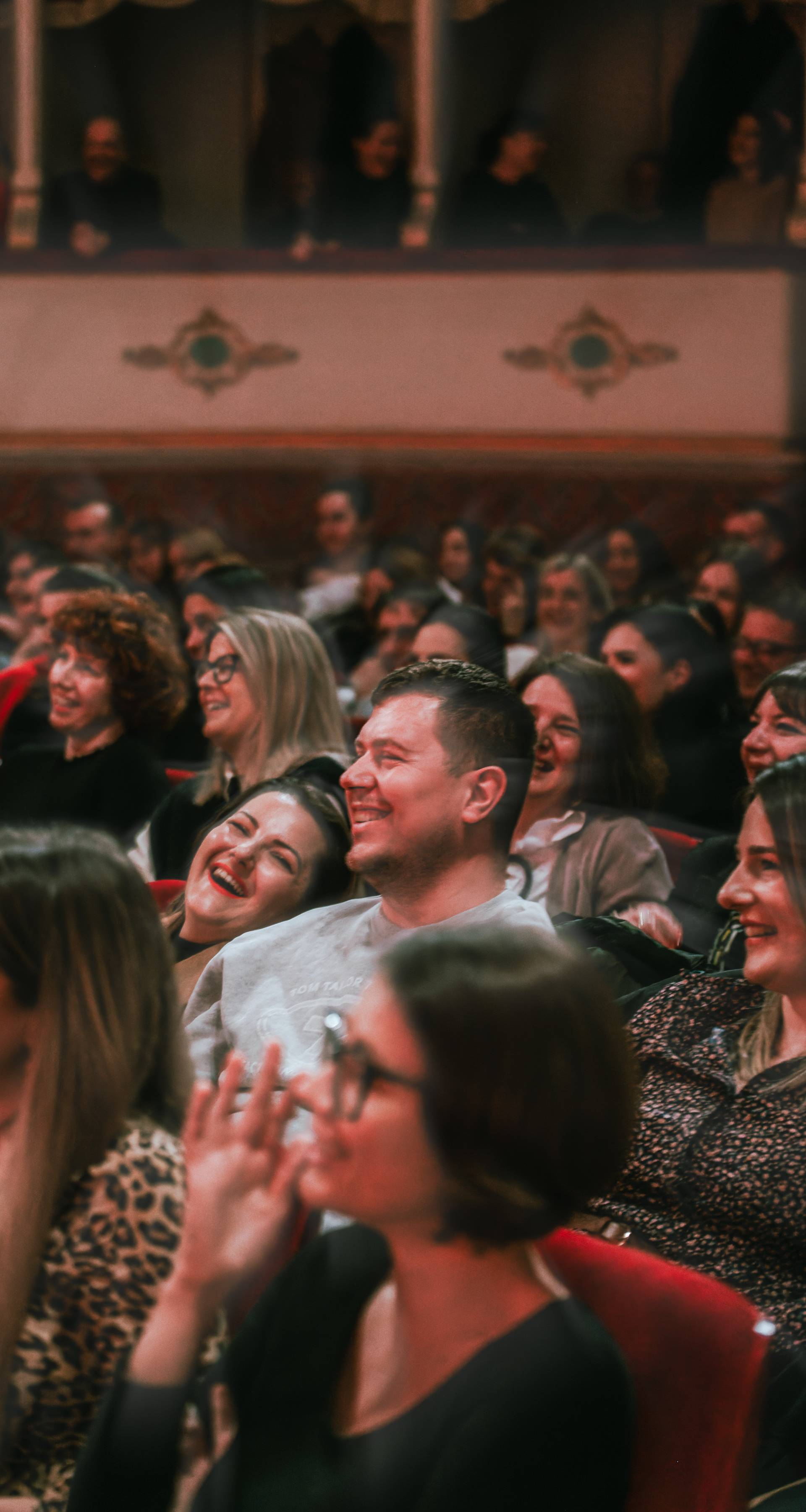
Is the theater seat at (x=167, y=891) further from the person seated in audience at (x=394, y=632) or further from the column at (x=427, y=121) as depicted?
the column at (x=427, y=121)

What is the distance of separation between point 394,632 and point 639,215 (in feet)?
11.5

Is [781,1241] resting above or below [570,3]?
below

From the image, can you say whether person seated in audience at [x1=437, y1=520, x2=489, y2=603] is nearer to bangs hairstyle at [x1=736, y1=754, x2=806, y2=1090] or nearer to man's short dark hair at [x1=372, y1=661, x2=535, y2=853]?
man's short dark hair at [x1=372, y1=661, x2=535, y2=853]

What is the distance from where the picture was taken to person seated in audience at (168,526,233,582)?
13.8 feet

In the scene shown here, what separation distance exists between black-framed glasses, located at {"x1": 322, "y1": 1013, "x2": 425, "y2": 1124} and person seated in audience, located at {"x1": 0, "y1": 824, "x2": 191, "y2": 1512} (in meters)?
0.21

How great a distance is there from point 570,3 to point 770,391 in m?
2.55


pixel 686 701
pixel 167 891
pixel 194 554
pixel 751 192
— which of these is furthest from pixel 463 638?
pixel 751 192

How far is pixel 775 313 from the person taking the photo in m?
5.20

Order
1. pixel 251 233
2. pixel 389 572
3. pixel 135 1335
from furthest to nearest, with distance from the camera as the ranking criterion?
pixel 251 233
pixel 389 572
pixel 135 1335

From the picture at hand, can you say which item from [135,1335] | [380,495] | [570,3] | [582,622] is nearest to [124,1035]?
[135,1335]

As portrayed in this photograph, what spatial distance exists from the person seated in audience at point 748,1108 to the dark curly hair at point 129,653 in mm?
1311

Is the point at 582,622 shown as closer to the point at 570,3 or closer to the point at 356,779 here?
the point at 356,779


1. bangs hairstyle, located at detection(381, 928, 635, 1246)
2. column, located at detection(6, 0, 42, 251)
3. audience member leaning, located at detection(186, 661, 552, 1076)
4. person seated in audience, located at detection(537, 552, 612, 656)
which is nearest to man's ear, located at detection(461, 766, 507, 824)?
audience member leaning, located at detection(186, 661, 552, 1076)

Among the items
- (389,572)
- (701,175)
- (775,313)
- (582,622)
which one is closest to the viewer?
(582,622)
